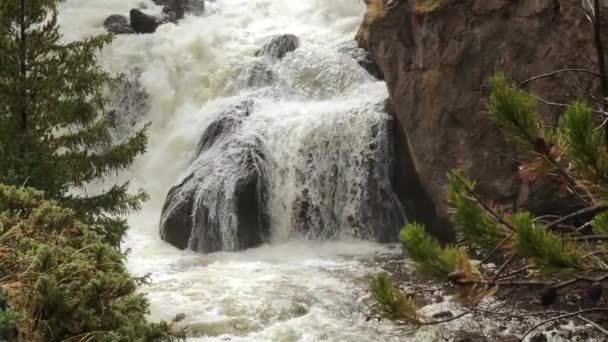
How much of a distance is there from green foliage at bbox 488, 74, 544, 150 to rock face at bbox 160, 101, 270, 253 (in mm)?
10509

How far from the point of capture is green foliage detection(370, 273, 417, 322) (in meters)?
2.51

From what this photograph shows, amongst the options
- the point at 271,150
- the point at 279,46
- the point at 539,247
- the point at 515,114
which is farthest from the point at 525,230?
the point at 279,46

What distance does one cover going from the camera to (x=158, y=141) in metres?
17.6

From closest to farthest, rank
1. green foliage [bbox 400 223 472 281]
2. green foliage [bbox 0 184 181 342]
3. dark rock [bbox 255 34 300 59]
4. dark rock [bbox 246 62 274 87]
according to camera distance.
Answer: green foliage [bbox 400 223 472 281]
green foliage [bbox 0 184 181 342]
dark rock [bbox 246 62 274 87]
dark rock [bbox 255 34 300 59]

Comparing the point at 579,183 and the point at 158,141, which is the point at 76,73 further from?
the point at 158,141

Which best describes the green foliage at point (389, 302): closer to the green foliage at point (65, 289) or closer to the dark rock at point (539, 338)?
the green foliage at point (65, 289)

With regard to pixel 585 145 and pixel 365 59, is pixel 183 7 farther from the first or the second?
pixel 585 145

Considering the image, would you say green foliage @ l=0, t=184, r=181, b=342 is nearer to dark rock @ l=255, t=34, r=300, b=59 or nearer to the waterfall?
the waterfall

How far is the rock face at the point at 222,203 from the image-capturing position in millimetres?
12961

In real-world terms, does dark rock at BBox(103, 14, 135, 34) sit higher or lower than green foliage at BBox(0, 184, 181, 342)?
higher

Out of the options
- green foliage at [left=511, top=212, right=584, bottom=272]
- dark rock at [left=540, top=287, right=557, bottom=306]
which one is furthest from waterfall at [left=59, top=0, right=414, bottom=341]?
green foliage at [left=511, top=212, right=584, bottom=272]

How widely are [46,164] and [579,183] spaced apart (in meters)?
6.63

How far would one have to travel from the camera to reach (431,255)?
2479mm

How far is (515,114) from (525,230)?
625 millimetres
